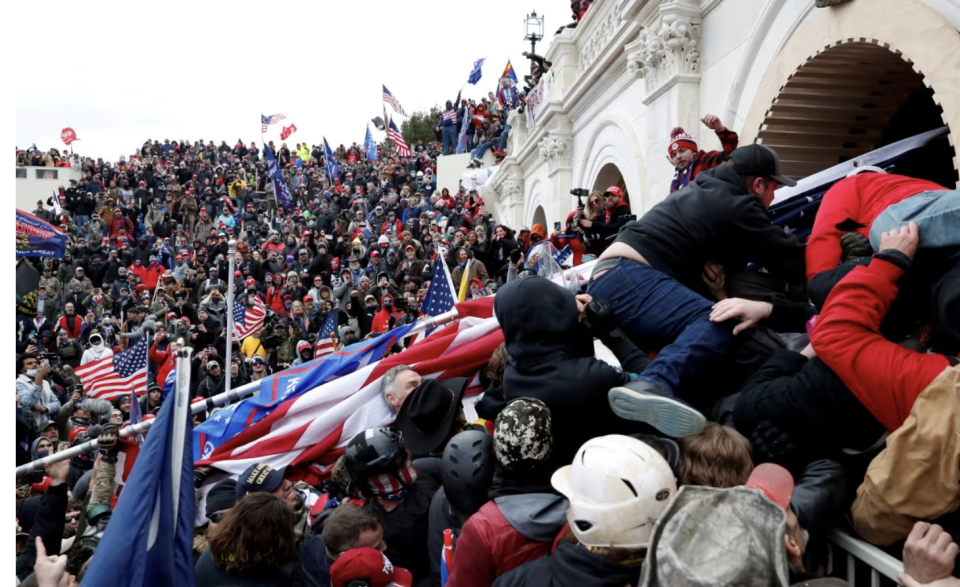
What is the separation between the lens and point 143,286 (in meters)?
18.9

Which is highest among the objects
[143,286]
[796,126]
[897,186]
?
[796,126]

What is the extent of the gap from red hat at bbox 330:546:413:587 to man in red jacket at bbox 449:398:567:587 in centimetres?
31

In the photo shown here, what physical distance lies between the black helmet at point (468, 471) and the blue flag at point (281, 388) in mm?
2982

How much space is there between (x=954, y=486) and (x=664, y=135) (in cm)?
725

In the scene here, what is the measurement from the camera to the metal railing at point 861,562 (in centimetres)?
238

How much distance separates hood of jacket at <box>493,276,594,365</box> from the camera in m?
3.23

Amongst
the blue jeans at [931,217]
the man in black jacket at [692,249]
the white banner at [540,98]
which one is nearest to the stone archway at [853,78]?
the man in black jacket at [692,249]

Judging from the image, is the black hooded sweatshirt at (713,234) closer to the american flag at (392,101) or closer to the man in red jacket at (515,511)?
the man in red jacket at (515,511)

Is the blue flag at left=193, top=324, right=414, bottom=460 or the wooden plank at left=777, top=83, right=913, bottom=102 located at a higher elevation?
the wooden plank at left=777, top=83, right=913, bottom=102

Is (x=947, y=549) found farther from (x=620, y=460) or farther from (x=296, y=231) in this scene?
(x=296, y=231)

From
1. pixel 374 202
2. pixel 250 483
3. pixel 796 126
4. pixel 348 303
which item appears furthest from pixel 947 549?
pixel 374 202

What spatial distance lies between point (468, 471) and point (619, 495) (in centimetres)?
94

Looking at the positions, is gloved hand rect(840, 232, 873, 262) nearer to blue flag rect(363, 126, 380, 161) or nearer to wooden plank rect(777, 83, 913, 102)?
wooden plank rect(777, 83, 913, 102)

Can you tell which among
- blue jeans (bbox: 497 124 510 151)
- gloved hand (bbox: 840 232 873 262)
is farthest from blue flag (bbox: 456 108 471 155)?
gloved hand (bbox: 840 232 873 262)
